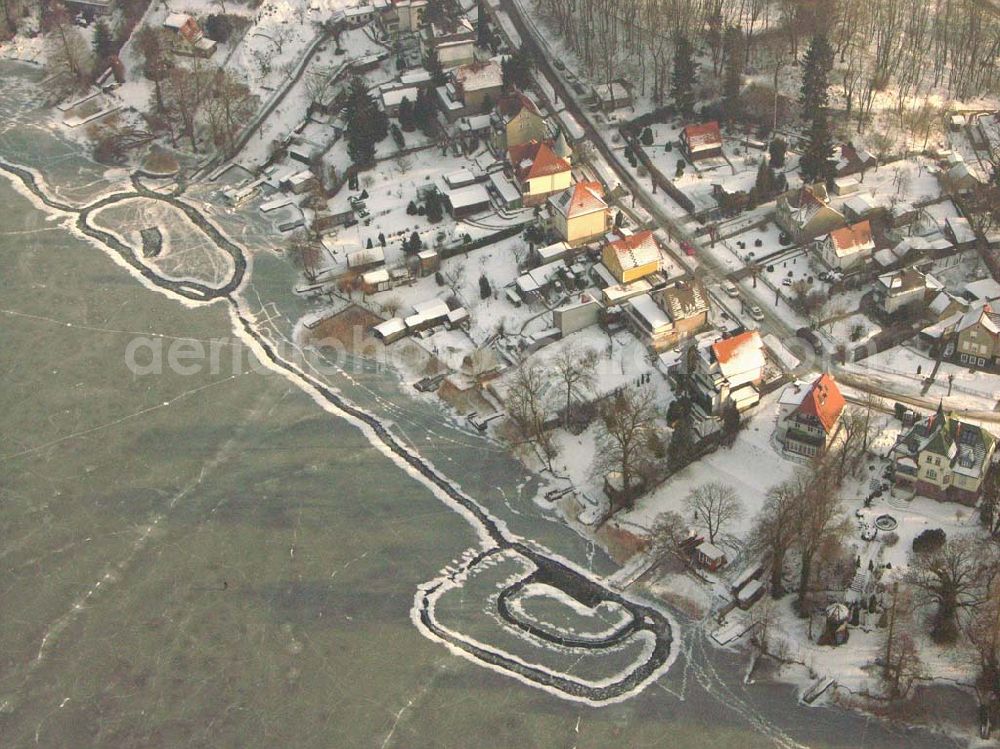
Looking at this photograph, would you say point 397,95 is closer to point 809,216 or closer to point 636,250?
point 636,250

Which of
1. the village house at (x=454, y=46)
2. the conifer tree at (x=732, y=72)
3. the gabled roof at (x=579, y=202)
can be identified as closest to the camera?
the gabled roof at (x=579, y=202)

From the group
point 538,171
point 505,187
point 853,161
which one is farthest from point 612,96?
point 853,161

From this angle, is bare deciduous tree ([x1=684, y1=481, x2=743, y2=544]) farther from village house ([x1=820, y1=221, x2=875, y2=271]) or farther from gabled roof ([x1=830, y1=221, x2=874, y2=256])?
gabled roof ([x1=830, y1=221, x2=874, y2=256])

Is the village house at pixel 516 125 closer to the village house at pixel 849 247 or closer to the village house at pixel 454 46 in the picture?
the village house at pixel 454 46

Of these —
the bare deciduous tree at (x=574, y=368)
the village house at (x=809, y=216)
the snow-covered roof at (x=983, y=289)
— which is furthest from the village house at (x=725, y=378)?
the snow-covered roof at (x=983, y=289)

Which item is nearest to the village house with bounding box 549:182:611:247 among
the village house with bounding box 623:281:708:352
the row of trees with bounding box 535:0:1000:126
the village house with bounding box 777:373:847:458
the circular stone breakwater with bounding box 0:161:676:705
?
the village house with bounding box 623:281:708:352

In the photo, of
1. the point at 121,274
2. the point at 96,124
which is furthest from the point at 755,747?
the point at 96,124
